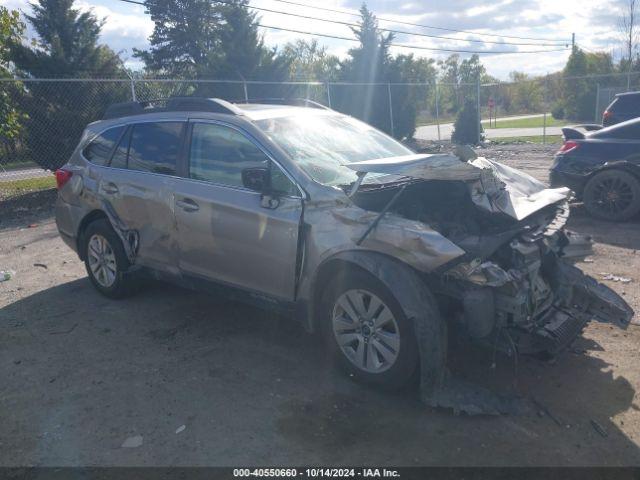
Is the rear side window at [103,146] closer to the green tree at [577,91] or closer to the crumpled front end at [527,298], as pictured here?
the crumpled front end at [527,298]

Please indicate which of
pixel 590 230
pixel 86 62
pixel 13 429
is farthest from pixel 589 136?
pixel 86 62

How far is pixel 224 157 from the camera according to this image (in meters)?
4.57

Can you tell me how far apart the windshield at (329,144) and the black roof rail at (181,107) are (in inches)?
16.5

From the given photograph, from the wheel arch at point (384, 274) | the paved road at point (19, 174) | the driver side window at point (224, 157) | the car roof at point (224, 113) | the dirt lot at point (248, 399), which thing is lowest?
the dirt lot at point (248, 399)

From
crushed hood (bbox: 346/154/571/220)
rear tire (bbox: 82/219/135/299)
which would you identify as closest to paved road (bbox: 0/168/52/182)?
rear tire (bbox: 82/219/135/299)

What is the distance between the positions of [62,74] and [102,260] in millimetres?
10732

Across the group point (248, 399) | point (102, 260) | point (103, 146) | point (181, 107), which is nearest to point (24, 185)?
point (103, 146)

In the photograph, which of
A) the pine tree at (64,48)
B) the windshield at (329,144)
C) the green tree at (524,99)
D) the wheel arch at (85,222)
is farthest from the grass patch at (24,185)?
the green tree at (524,99)

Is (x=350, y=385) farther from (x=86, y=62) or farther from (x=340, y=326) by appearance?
(x=86, y=62)

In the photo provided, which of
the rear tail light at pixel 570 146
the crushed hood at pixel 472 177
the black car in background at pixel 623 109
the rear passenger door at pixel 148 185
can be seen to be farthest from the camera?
the black car in background at pixel 623 109

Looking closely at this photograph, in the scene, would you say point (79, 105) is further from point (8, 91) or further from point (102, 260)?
point (102, 260)

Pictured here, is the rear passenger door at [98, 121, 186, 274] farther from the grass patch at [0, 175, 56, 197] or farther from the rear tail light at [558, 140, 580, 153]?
the grass patch at [0, 175, 56, 197]

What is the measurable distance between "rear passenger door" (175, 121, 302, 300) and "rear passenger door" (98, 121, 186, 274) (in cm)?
17

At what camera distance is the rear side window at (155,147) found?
4.93 metres
